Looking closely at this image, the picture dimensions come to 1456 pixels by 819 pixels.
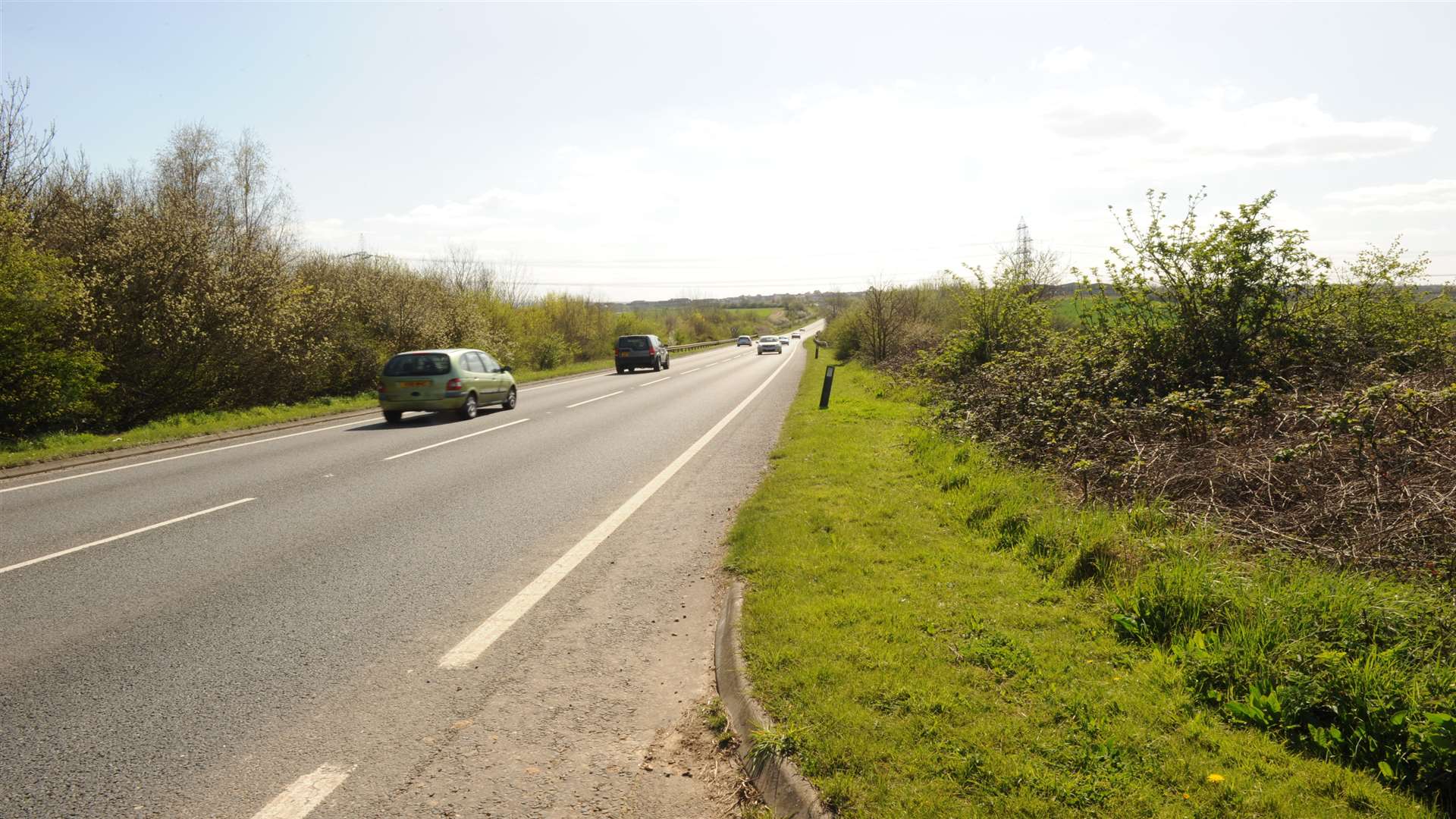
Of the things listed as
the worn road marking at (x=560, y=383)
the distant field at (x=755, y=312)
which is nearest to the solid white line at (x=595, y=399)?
the worn road marking at (x=560, y=383)

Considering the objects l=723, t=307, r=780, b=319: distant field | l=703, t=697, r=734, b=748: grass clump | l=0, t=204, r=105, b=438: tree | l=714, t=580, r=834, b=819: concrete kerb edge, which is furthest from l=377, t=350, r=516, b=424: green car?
l=723, t=307, r=780, b=319: distant field

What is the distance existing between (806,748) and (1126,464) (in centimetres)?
505

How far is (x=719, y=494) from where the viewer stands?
828 cm

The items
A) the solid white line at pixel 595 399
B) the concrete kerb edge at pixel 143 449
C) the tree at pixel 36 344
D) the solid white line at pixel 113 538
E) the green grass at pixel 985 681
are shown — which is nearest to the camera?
the green grass at pixel 985 681

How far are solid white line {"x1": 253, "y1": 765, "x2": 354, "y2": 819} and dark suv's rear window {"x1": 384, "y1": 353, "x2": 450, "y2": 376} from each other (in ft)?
46.3

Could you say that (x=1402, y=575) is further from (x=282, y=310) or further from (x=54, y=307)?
(x=282, y=310)

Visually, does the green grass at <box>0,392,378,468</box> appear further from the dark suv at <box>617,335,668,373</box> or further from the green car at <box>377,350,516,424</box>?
the dark suv at <box>617,335,668,373</box>

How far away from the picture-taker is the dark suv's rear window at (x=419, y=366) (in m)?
16.0

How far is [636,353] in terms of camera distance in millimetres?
34281

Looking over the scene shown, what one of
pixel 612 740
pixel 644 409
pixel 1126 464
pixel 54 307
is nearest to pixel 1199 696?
pixel 612 740

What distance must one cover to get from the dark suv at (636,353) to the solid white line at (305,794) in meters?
31.4

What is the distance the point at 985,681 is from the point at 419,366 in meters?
15.3

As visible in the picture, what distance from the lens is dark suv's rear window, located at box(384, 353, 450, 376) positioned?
16.0 metres

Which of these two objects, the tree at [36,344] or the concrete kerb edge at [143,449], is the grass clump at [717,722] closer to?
the concrete kerb edge at [143,449]
